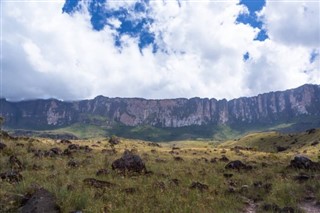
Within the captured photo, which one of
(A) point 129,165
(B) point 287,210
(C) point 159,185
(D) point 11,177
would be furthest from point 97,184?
(B) point 287,210

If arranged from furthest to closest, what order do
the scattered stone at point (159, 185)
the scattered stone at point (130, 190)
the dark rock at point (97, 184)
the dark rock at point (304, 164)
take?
1. the dark rock at point (304, 164)
2. the scattered stone at point (159, 185)
3. the dark rock at point (97, 184)
4. the scattered stone at point (130, 190)

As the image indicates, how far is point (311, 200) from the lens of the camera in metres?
17.9

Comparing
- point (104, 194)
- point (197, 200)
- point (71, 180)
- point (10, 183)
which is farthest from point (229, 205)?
point (10, 183)

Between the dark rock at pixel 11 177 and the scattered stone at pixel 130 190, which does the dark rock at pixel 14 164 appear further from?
the scattered stone at pixel 130 190

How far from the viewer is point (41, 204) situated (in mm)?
12367

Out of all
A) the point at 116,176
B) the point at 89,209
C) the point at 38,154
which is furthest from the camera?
the point at 38,154

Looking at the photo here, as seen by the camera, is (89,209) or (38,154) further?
(38,154)

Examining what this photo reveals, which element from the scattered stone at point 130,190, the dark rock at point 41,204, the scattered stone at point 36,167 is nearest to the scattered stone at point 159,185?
the scattered stone at point 130,190

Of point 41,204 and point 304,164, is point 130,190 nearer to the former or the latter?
point 41,204

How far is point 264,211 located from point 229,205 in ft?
6.58

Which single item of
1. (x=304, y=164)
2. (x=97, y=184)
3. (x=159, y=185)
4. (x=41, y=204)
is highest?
(x=41, y=204)

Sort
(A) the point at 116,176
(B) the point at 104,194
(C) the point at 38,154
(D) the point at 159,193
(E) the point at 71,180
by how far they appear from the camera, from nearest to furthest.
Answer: (B) the point at 104,194, (D) the point at 159,193, (E) the point at 71,180, (A) the point at 116,176, (C) the point at 38,154

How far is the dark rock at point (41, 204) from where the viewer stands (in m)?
12.1

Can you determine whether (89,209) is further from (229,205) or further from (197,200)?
(229,205)
